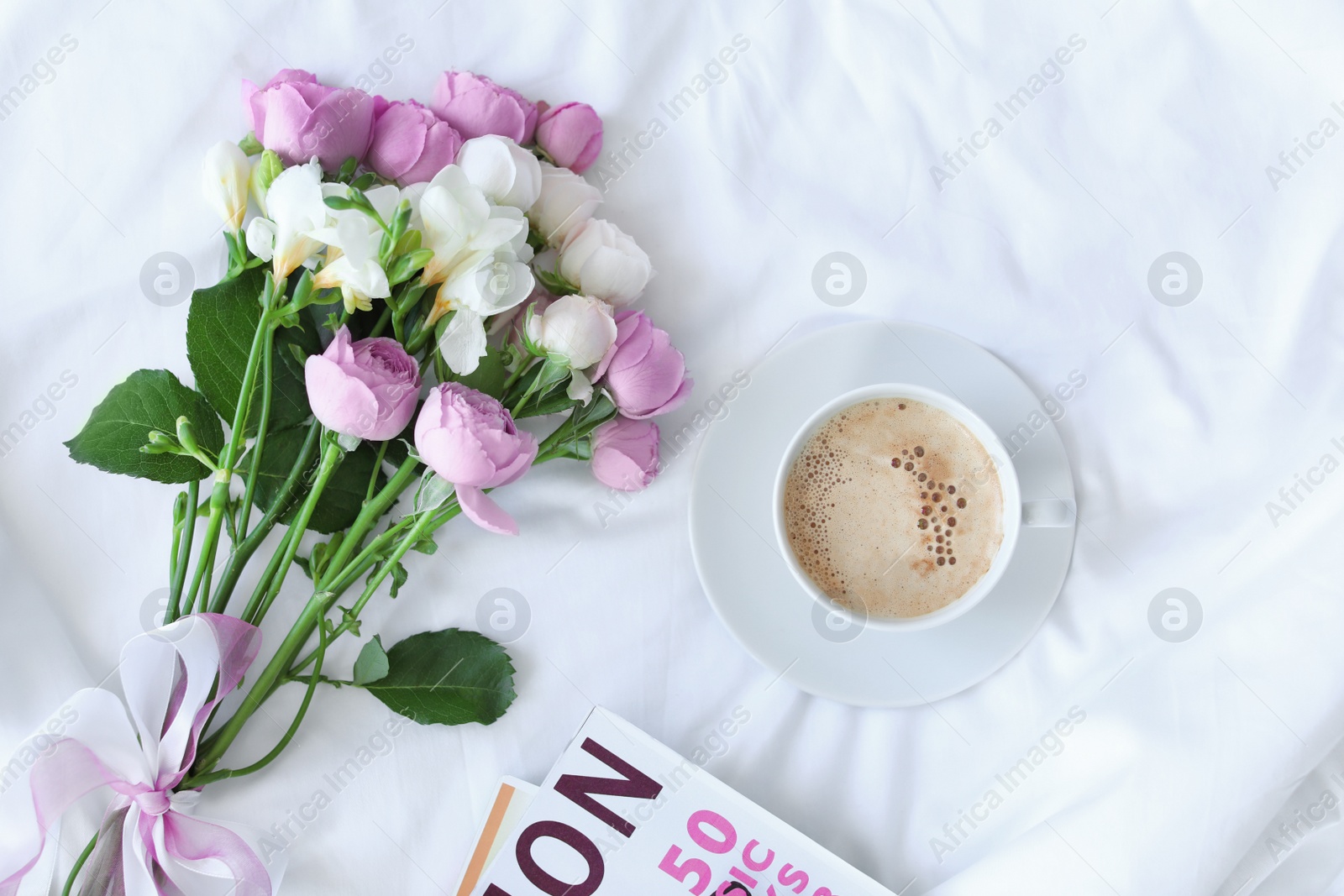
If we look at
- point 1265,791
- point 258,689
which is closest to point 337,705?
point 258,689

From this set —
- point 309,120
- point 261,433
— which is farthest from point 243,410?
point 309,120

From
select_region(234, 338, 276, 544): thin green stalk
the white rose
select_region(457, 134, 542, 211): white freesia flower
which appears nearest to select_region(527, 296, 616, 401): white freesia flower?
the white rose

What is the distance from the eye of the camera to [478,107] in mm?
790

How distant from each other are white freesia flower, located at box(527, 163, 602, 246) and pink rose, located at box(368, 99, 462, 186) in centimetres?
8

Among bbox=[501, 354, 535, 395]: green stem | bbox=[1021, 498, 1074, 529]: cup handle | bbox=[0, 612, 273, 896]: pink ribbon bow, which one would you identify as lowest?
bbox=[0, 612, 273, 896]: pink ribbon bow

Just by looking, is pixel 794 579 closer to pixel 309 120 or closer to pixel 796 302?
pixel 796 302

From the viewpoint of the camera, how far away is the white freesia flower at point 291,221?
2.16 feet

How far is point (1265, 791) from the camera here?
2.62 feet

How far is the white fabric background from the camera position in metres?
0.85

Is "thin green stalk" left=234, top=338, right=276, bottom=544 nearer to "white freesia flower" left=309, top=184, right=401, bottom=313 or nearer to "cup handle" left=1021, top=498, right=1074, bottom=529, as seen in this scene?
"white freesia flower" left=309, top=184, right=401, bottom=313

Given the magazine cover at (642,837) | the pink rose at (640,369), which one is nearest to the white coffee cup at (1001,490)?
the pink rose at (640,369)

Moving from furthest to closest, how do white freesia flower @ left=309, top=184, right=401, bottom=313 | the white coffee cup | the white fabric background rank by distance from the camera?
the white fabric background, the white coffee cup, white freesia flower @ left=309, top=184, right=401, bottom=313

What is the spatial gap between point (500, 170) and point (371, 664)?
46 centimetres

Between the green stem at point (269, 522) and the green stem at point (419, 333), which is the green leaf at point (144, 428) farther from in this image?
the green stem at point (419, 333)
